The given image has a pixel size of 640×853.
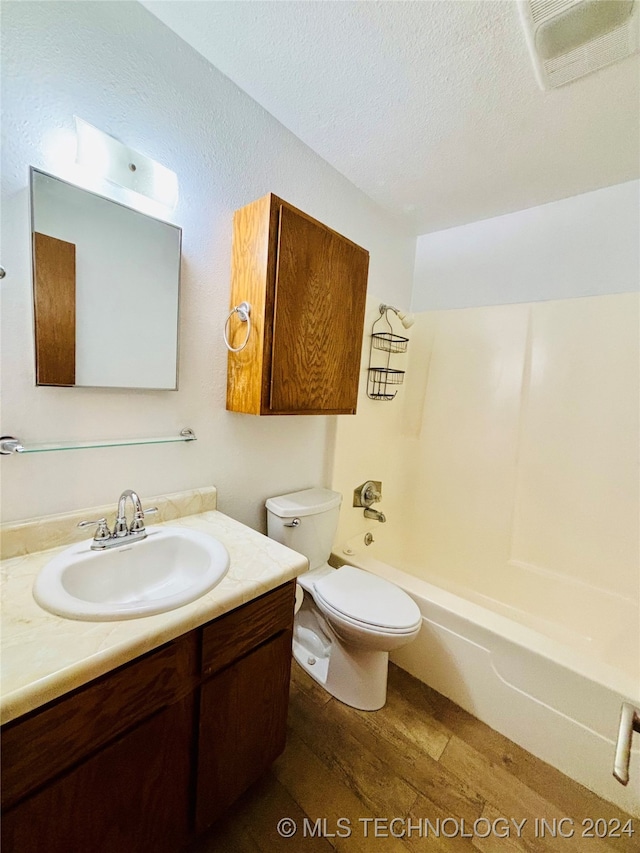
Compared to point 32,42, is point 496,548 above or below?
below

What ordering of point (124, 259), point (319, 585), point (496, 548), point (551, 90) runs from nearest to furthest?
point (124, 259) → point (551, 90) → point (319, 585) → point (496, 548)

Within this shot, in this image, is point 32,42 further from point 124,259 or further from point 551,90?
point 551,90

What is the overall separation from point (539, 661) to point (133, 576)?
147cm

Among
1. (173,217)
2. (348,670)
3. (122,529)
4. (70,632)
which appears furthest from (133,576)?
(173,217)

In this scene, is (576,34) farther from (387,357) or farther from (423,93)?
(387,357)

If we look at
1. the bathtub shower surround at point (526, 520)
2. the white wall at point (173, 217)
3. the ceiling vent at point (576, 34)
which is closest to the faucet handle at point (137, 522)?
the white wall at point (173, 217)

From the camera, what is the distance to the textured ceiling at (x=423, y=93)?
101 centimetres

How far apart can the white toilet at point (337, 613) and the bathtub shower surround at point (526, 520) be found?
9.7 inches

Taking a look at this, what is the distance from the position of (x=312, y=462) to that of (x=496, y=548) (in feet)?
4.02

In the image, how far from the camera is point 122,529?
1.01 meters

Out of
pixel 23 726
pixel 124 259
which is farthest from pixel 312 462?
pixel 23 726

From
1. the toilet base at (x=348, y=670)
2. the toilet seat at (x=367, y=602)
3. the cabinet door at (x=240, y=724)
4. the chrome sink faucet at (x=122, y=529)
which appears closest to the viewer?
the cabinet door at (x=240, y=724)

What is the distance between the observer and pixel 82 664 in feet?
1.96

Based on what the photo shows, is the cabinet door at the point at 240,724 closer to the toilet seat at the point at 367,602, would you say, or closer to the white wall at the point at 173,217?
the toilet seat at the point at 367,602
